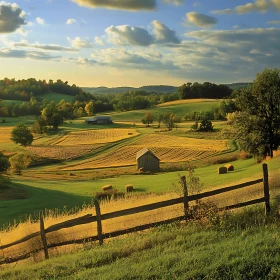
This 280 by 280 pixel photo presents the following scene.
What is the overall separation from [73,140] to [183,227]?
3184 inches

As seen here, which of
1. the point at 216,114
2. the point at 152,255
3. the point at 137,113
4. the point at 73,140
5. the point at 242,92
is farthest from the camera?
the point at 137,113

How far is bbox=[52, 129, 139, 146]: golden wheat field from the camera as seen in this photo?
86.2 metres

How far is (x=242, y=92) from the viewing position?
1644 inches

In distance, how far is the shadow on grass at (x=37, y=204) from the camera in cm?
2406

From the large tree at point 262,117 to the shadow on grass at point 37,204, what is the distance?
768 inches

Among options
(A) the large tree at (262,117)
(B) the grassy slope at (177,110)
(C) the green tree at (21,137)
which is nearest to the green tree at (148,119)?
(B) the grassy slope at (177,110)

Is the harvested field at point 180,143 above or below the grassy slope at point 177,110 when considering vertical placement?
below

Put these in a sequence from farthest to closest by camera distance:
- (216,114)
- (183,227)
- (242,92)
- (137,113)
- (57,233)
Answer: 1. (137,113)
2. (216,114)
3. (242,92)
4. (57,233)
5. (183,227)

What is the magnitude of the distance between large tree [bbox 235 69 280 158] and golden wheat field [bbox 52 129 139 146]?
47186mm

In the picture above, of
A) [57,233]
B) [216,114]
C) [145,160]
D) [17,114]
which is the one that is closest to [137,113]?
[216,114]

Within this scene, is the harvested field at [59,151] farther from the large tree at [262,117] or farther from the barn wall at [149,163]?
the large tree at [262,117]

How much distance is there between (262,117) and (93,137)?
57.9 meters

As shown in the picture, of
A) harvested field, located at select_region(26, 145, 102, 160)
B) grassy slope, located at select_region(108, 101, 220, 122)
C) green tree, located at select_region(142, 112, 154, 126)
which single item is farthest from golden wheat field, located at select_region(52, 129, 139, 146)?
grassy slope, located at select_region(108, 101, 220, 122)

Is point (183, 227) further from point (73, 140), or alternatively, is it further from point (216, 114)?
point (216, 114)
